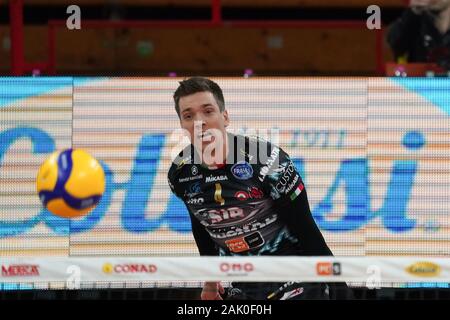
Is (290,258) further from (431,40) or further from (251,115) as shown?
(431,40)

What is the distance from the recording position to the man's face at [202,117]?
7582 millimetres

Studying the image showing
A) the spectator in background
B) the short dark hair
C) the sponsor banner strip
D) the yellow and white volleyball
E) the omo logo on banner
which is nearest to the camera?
the yellow and white volleyball

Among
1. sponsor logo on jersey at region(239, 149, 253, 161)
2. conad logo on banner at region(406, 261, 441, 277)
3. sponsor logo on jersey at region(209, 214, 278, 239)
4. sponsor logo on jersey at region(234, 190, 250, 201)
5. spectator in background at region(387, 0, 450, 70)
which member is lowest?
conad logo on banner at region(406, 261, 441, 277)


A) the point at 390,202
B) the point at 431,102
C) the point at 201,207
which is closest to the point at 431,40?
the point at 431,102

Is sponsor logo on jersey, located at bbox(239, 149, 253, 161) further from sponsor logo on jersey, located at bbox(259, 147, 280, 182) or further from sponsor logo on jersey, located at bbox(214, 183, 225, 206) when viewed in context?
sponsor logo on jersey, located at bbox(214, 183, 225, 206)

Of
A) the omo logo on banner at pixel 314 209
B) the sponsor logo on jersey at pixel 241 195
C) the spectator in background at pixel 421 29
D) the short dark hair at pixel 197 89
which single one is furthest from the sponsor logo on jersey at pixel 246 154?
the spectator in background at pixel 421 29

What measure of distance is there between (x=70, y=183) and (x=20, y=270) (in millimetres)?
837

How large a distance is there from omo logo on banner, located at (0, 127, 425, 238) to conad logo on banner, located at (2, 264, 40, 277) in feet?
5.12

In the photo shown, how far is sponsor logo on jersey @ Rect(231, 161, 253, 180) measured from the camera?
7.50 m

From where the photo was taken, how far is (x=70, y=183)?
274 inches

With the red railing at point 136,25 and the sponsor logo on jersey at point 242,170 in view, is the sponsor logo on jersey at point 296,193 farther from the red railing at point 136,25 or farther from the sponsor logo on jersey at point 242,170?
the red railing at point 136,25

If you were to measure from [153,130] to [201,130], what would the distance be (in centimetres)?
148

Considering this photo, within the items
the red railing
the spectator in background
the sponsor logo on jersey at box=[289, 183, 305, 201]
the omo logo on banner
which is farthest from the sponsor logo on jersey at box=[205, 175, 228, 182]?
the spectator in background

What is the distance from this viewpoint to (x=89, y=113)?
898 cm
